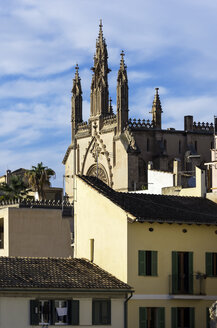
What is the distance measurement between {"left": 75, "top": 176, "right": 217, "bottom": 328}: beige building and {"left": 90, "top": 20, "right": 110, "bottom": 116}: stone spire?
2924 inches

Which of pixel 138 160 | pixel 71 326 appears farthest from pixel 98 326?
pixel 138 160

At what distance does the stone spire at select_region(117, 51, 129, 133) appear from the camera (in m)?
113

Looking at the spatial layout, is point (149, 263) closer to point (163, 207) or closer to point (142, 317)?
point (142, 317)

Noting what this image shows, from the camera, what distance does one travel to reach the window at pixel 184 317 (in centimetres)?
4106

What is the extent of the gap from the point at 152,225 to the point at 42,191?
5556cm

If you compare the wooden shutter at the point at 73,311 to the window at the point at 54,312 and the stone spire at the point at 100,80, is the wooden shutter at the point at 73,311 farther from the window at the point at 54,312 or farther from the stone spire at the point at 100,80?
the stone spire at the point at 100,80

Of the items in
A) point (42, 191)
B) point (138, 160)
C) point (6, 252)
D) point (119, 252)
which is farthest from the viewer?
point (138, 160)

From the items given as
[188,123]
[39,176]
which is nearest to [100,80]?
[188,123]

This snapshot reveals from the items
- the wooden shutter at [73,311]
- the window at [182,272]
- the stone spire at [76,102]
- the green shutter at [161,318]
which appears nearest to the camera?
the wooden shutter at [73,311]

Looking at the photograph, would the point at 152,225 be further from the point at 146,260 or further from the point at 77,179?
the point at 77,179

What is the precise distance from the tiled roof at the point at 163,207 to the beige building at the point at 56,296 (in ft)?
9.64

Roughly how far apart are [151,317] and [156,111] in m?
74.5

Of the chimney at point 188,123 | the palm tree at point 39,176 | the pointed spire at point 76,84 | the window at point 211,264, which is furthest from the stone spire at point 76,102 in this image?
the window at point 211,264

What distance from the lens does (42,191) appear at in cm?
9619
